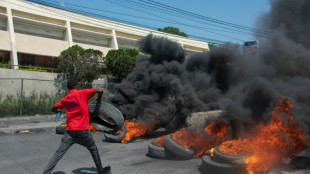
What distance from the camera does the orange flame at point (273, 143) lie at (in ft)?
17.1

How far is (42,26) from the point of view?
28.3 metres

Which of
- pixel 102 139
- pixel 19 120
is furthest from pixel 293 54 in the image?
pixel 19 120

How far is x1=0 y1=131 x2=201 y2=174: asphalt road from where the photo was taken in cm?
580

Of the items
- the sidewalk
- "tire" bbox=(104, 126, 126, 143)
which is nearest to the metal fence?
the sidewalk

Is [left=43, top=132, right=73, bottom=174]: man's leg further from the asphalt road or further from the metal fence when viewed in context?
the metal fence

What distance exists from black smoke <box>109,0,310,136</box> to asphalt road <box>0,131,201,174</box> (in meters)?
1.65

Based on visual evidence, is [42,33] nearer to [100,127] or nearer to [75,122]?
[100,127]

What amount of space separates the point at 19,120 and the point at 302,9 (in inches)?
518

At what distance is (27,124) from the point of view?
1302cm

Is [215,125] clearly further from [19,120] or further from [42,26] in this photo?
[42,26]

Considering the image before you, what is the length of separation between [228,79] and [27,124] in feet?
30.2

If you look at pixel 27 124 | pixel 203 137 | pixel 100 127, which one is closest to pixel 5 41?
pixel 27 124

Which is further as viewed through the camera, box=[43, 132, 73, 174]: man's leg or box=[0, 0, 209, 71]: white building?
box=[0, 0, 209, 71]: white building

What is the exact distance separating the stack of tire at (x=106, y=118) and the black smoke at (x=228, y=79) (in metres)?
0.77
